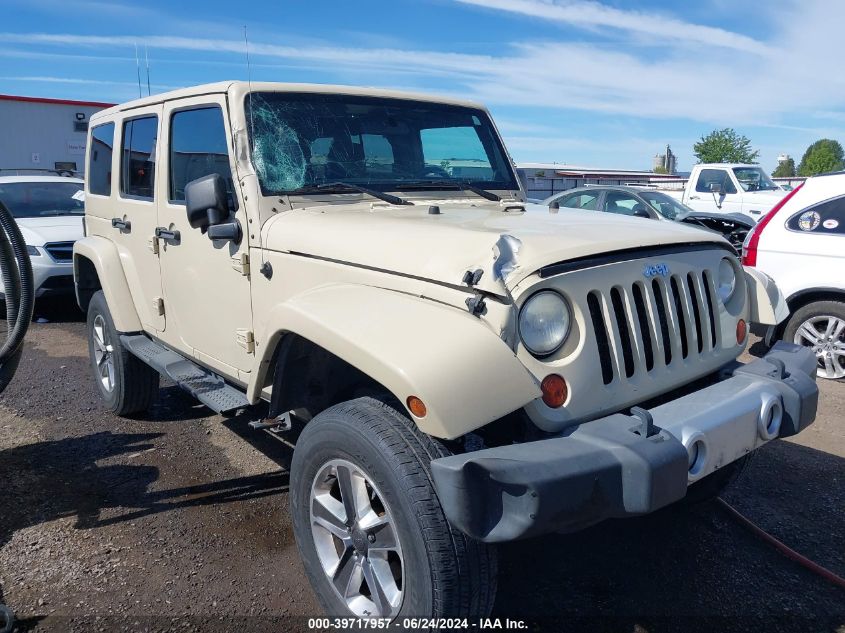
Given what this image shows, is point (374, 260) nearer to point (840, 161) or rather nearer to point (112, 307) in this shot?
point (112, 307)

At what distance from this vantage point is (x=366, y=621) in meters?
2.41

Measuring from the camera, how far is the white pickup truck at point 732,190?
1371 centimetres

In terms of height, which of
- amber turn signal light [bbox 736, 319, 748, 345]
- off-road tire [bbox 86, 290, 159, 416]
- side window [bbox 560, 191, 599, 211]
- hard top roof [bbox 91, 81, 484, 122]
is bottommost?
off-road tire [bbox 86, 290, 159, 416]

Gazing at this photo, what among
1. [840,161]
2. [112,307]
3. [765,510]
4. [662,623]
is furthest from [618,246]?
[840,161]

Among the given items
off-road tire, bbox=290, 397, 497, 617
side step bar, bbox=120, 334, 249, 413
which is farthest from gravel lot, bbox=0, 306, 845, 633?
off-road tire, bbox=290, 397, 497, 617

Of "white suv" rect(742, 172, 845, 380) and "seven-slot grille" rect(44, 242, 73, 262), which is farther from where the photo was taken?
"seven-slot grille" rect(44, 242, 73, 262)

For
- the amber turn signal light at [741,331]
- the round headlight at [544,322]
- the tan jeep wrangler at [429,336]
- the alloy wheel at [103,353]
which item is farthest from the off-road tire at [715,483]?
the alloy wheel at [103,353]

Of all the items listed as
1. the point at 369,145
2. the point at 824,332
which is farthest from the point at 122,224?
the point at 824,332

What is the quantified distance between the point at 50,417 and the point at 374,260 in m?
Result: 3.60

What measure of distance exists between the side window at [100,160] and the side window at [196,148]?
115cm

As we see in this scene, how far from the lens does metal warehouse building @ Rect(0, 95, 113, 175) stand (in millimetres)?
18000

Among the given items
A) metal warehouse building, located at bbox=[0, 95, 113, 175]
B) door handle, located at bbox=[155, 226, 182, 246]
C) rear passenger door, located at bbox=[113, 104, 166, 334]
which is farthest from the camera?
metal warehouse building, located at bbox=[0, 95, 113, 175]

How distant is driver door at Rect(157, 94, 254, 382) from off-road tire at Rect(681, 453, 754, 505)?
2272 millimetres

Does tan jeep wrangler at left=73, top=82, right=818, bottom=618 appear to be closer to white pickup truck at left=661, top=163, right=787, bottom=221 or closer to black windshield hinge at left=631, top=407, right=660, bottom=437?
black windshield hinge at left=631, top=407, right=660, bottom=437
